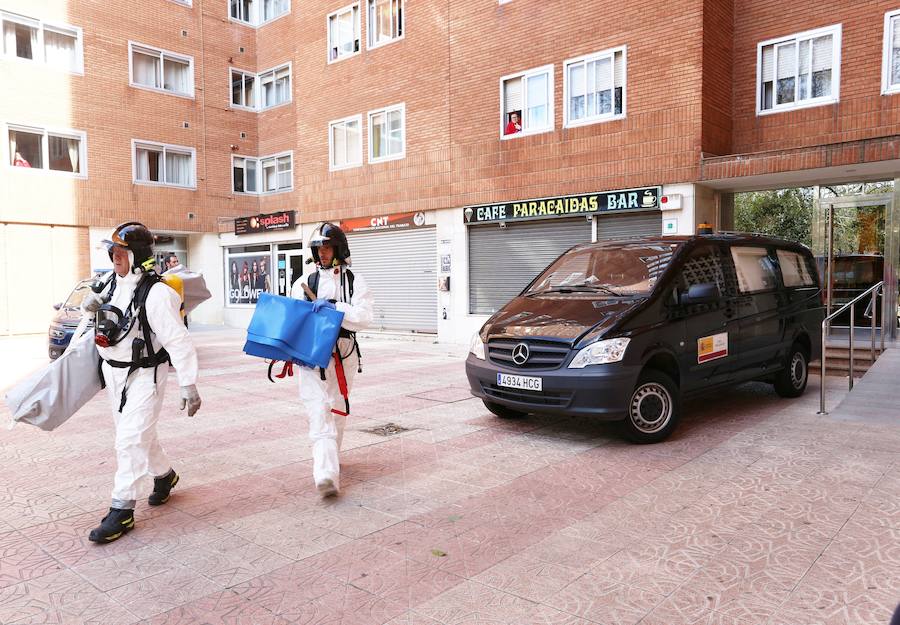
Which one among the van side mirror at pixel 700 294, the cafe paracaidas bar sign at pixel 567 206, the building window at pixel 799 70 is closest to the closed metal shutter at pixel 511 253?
the cafe paracaidas bar sign at pixel 567 206

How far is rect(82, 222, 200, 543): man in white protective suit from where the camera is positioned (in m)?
4.06

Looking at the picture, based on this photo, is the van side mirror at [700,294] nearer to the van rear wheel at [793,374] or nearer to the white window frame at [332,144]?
the van rear wheel at [793,374]

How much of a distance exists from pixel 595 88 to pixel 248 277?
47.2ft

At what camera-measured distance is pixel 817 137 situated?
1198 centimetres

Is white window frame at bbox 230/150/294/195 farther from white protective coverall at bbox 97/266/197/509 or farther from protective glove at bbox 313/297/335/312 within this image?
white protective coverall at bbox 97/266/197/509

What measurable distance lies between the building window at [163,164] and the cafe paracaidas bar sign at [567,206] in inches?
500

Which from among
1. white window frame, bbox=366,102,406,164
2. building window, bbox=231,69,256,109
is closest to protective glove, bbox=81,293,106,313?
white window frame, bbox=366,102,406,164

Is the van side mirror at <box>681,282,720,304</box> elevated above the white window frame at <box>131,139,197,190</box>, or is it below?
below

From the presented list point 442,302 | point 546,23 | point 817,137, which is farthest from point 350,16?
point 817,137

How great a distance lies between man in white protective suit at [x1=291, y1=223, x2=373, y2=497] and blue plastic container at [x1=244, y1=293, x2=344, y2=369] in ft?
0.32

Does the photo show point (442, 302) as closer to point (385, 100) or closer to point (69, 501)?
point (385, 100)

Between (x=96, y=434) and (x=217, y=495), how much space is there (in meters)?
2.69

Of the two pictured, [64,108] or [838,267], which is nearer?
[838,267]

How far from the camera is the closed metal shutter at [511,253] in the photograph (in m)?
14.3
